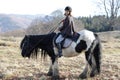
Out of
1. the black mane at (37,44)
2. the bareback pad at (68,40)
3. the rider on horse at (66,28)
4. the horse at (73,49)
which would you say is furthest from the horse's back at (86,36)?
the black mane at (37,44)

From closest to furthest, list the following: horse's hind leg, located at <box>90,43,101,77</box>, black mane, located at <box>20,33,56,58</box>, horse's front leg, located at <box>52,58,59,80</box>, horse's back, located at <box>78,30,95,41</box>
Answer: horse's back, located at <box>78,30,95,41</box>, horse's front leg, located at <box>52,58,59,80</box>, horse's hind leg, located at <box>90,43,101,77</box>, black mane, located at <box>20,33,56,58</box>

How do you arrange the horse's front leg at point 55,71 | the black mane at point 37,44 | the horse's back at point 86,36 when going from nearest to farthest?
the horse's back at point 86,36 < the horse's front leg at point 55,71 < the black mane at point 37,44

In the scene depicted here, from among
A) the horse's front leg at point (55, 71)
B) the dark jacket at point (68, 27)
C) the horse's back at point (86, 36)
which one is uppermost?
the dark jacket at point (68, 27)

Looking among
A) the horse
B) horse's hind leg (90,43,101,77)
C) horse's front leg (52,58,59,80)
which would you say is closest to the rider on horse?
the horse

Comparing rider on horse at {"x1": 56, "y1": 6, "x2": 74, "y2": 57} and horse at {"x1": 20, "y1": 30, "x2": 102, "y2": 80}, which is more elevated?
rider on horse at {"x1": 56, "y1": 6, "x2": 74, "y2": 57}

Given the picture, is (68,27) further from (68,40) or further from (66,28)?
(68,40)

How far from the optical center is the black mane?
9.90 metres

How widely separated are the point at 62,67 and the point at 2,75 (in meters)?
2.99

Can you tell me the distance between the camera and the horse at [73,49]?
9.49 metres

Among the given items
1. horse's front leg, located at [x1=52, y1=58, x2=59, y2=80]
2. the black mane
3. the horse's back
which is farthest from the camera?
the black mane

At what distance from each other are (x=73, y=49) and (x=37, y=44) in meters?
1.27

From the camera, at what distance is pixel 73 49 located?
31.4 feet

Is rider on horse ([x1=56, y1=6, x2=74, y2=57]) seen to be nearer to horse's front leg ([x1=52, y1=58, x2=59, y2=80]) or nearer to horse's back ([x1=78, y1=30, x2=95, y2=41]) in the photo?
horse's back ([x1=78, y1=30, x2=95, y2=41])

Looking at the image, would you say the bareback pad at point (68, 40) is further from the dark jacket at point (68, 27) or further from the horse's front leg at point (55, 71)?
the horse's front leg at point (55, 71)
